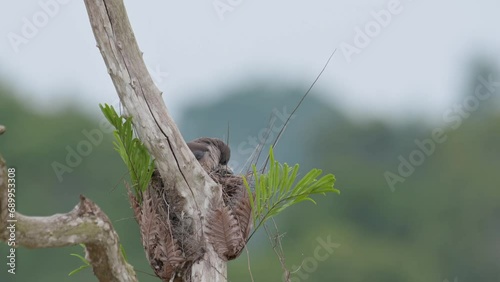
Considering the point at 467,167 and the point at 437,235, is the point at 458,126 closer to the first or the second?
the point at 467,167

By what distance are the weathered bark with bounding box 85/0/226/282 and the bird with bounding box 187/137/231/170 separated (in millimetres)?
384

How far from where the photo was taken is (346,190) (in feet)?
158

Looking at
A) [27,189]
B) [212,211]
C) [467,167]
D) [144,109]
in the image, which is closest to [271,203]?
[212,211]

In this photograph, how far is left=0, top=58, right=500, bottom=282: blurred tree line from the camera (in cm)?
3566

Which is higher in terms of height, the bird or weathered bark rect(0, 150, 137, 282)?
the bird

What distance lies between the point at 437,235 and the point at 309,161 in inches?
313

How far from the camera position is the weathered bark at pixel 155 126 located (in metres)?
6.15

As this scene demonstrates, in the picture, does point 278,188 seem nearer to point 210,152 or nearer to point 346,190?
point 210,152

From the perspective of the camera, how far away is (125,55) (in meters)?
6.18

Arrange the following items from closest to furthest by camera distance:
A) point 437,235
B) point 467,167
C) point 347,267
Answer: point 347,267 < point 437,235 < point 467,167

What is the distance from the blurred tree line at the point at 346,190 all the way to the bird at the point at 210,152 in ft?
80.0

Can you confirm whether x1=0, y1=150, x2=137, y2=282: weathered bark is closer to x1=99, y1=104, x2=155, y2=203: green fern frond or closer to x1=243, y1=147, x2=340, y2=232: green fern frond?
x1=99, y1=104, x2=155, y2=203: green fern frond

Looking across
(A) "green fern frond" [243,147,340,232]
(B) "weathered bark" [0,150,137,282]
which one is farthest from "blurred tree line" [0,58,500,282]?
(B) "weathered bark" [0,150,137,282]

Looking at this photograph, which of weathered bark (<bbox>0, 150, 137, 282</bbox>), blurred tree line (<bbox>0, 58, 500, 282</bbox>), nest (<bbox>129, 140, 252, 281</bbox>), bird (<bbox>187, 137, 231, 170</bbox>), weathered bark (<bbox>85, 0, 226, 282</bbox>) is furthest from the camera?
blurred tree line (<bbox>0, 58, 500, 282</bbox>)
